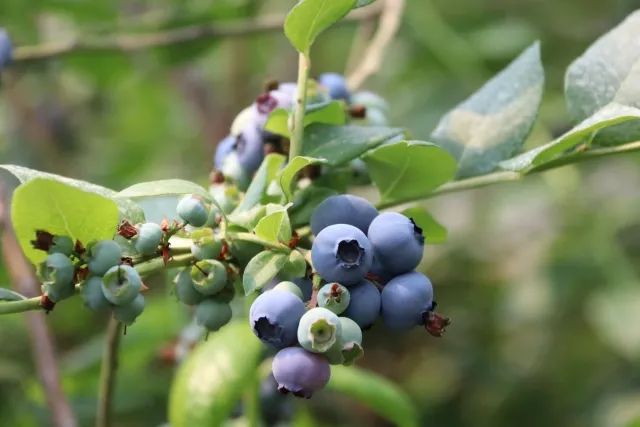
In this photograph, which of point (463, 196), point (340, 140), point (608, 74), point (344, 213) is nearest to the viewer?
point (344, 213)

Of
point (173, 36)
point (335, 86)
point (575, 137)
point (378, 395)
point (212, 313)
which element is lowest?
point (378, 395)

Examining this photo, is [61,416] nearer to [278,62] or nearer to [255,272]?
[255,272]

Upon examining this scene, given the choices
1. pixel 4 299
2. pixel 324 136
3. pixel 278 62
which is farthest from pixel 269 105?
pixel 278 62

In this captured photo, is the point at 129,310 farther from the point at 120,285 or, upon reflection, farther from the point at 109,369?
the point at 109,369

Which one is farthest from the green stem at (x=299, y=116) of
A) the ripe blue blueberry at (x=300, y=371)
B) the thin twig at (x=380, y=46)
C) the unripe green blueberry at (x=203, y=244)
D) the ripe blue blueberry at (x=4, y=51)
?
the ripe blue blueberry at (x=4, y=51)

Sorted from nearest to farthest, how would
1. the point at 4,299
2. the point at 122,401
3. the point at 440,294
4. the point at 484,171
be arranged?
the point at 4,299 → the point at 484,171 → the point at 122,401 → the point at 440,294

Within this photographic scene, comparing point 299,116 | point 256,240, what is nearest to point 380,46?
point 299,116

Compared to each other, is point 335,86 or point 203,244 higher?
point 335,86
